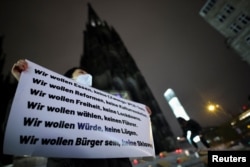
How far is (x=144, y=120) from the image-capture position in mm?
2965

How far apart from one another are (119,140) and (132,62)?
154ft

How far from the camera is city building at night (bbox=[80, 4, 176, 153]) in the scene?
3322 cm

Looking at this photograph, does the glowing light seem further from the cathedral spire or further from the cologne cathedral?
the cathedral spire

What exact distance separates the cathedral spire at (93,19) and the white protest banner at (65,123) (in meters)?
58.0

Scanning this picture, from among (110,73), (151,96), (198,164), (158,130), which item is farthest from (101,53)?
(198,164)

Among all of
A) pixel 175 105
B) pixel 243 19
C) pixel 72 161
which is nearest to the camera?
pixel 72 161

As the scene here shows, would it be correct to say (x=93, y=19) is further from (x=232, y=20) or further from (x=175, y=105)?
(x=175, y=105)

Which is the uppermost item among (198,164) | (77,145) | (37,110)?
(37,110)

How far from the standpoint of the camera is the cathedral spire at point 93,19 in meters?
55.9

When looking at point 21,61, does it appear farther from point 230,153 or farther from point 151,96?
point 151,96

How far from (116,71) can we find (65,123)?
3865 cm

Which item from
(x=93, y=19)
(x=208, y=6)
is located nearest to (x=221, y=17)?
(x=208, y=6)

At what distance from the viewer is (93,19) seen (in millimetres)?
58219

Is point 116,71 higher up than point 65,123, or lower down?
higher up
